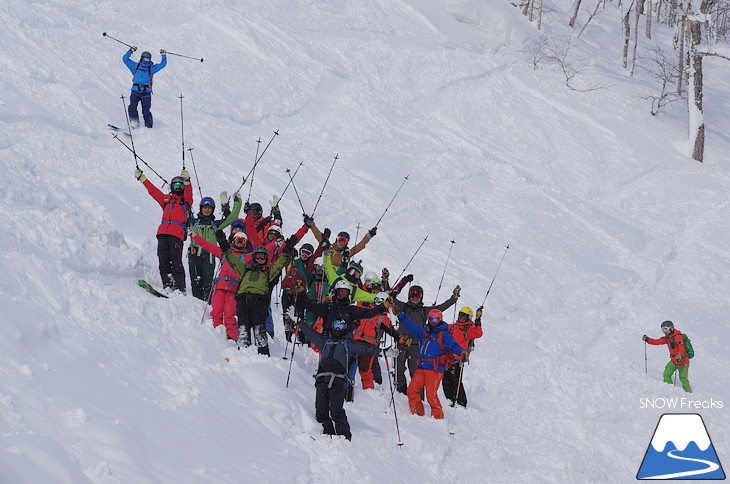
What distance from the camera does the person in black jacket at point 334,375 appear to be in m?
7.69

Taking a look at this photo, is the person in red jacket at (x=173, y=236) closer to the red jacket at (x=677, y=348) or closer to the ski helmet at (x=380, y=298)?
the ski helmet at (x=380, y=298)

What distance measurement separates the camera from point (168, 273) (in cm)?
1004

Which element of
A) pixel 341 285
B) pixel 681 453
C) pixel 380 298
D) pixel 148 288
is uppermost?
pixel 341 285

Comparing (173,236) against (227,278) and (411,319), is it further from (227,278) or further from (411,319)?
(411,319)

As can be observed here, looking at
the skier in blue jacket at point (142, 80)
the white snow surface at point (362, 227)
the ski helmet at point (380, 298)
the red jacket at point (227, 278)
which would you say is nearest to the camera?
the white snow surface at point (362, 227)

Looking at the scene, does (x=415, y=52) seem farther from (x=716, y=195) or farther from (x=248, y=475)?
(x=248, y=475)

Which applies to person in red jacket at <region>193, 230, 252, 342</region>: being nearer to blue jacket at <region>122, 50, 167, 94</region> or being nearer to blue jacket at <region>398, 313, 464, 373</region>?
blue jacket at <region>398, 313, 464, 373</region>

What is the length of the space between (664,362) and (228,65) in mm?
12234

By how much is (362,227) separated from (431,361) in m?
6.32

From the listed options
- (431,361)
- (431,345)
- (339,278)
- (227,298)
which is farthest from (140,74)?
(431,361)

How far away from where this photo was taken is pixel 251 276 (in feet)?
29.0

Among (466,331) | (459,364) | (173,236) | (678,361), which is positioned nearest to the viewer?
(173,236)

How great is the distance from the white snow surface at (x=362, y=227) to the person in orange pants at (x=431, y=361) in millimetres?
356

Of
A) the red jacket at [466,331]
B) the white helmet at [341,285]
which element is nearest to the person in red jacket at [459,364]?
the red jacket at [466,331]
